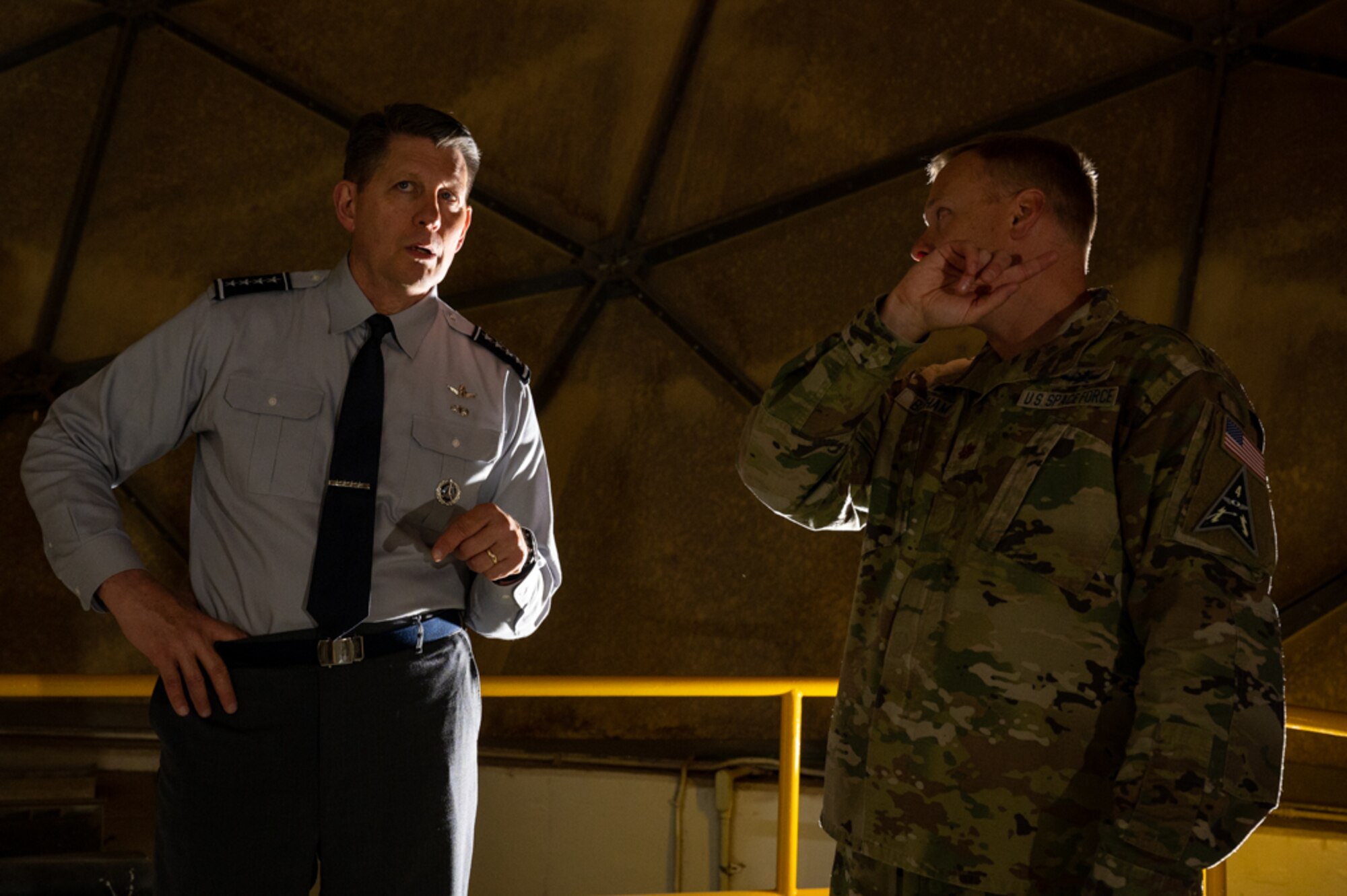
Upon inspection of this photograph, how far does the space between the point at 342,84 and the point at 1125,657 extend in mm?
4829

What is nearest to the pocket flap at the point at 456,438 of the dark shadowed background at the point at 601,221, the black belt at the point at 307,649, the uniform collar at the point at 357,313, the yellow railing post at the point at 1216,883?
the uniform collar at the point at 357,313

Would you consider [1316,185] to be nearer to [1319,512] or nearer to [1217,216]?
[1217,216]

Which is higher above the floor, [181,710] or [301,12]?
[301,12]

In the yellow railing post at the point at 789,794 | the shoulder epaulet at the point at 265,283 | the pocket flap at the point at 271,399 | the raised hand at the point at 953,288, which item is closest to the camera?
the raised hand at the point at 953,288

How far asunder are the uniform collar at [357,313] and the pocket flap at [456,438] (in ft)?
0.59

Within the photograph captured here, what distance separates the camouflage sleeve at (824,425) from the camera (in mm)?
1952

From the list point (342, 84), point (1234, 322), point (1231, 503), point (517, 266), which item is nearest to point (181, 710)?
point (1231, 503)

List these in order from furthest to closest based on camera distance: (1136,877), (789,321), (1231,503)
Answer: (789,321)
(1231,503)
(1136,877)

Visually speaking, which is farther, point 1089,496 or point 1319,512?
point 1319,512

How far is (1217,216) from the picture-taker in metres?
5.00

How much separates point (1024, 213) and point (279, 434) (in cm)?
152

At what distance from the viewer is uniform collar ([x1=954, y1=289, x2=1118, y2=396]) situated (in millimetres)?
1943

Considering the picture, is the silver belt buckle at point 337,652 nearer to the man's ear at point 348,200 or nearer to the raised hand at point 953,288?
the man's ear at point 348,200

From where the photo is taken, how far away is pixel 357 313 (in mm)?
2436
